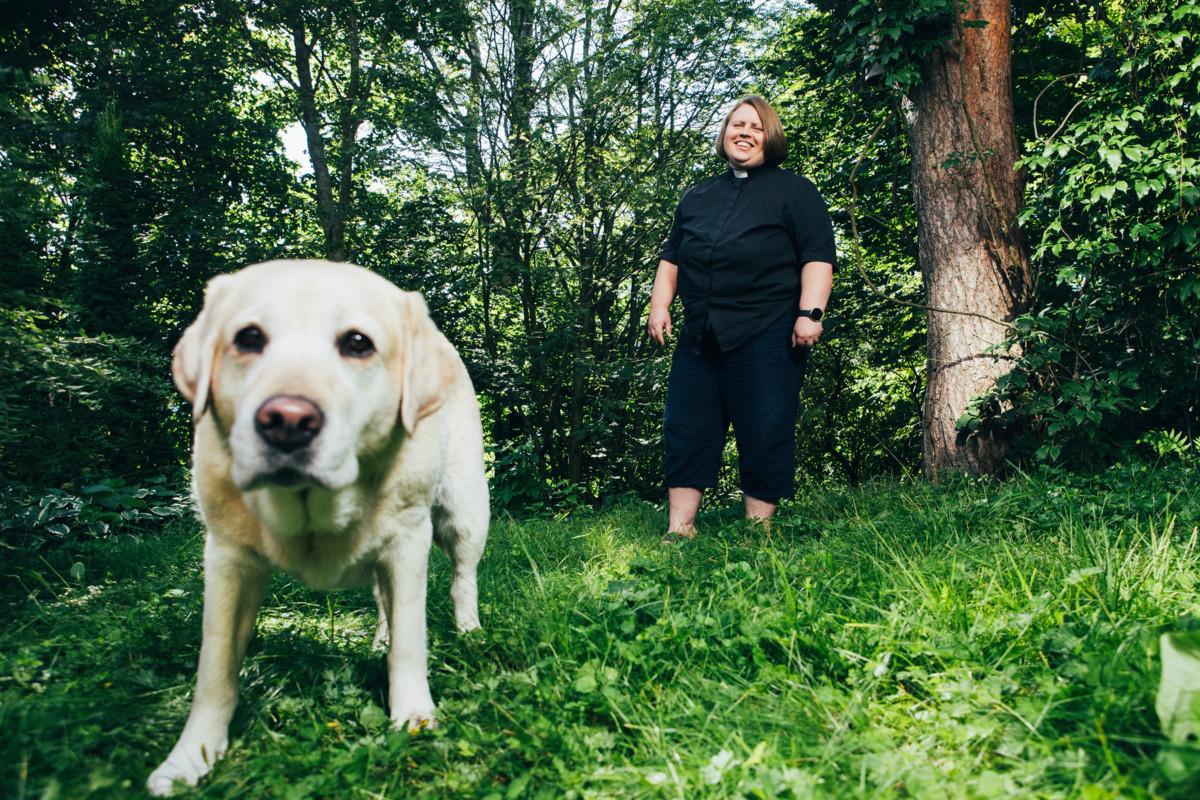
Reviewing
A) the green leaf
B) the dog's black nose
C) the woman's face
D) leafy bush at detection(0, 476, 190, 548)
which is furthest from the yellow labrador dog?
leafy bush at detection(0, 476, 190, 548)

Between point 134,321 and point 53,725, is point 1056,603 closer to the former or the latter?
point 53,725

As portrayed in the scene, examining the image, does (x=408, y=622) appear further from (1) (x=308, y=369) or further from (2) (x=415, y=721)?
(1) (x=308, y=369)

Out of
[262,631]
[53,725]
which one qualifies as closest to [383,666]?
[262,631]

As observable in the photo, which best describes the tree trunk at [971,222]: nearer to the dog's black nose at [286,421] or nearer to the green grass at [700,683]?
the green grass at [700,683]

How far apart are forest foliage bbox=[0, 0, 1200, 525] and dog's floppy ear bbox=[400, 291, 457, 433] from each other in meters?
3.83

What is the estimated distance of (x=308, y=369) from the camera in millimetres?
1674

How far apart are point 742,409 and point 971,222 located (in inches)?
88.8

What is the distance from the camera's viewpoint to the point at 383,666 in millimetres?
2387

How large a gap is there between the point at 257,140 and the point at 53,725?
1140cm

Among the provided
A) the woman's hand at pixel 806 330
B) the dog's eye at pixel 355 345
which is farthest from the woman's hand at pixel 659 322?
the dog's eye at pixel 355 345

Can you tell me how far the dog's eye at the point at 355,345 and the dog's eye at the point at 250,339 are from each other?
18 cm

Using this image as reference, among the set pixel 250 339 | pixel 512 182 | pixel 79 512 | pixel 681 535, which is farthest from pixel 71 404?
pixel 250 339

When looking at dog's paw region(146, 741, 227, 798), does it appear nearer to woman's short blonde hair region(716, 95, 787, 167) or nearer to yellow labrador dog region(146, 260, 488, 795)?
yellow labrador dog region(146, 260, 488, 795)

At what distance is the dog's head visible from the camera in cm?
159
